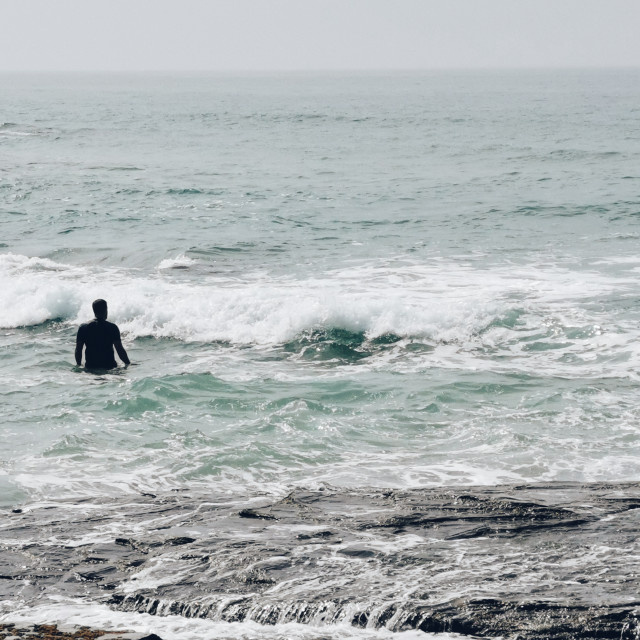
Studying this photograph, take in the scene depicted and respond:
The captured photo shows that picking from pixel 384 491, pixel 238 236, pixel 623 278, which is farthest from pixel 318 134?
pixel 384 491

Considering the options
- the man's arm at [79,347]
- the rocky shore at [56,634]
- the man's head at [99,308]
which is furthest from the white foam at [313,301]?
the rocky shore at [56,634]

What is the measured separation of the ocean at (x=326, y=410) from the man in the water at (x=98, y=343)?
0.87 feet

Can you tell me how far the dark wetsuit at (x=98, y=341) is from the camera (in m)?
12.3

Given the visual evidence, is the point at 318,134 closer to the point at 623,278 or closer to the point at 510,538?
the point at 623,278

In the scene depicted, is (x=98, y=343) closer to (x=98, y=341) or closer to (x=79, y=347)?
(x=98, y=341)

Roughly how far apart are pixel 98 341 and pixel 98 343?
1.3 inches

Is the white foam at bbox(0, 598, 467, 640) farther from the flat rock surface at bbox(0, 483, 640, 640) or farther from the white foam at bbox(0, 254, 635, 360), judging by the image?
the white foam at bbox(0, 254, 635, 360)

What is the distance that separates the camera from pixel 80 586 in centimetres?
580

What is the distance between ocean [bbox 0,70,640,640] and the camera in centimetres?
563

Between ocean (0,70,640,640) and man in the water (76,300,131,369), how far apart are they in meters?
0.26

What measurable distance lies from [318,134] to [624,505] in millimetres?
43171

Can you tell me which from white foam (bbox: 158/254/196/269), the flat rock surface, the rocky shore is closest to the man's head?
the flat rock surface

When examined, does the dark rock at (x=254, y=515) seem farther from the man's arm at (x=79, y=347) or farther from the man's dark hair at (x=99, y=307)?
the man's arm at (x=79, y=347)

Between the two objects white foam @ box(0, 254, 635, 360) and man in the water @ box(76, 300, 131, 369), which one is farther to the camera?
white foam @ box(0, 254, 635, 360)
